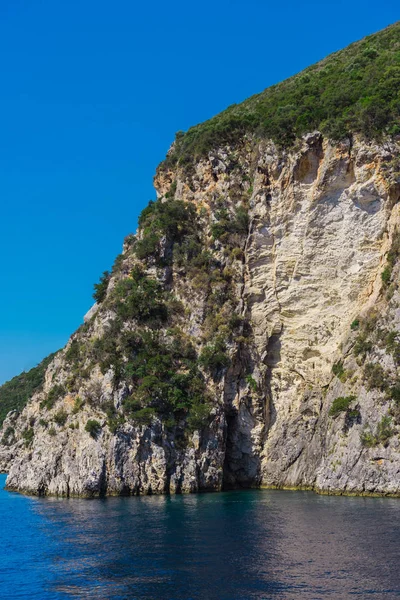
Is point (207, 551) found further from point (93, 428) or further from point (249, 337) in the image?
point (249, 337)

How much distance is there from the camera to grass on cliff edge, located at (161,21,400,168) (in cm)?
5759

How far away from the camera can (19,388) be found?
146875 mm

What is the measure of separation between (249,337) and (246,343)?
769mm

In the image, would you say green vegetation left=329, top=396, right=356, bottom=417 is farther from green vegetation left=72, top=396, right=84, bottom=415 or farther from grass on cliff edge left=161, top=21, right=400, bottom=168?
grass on cliff edge left=161, top=21, right=400, bottom=168

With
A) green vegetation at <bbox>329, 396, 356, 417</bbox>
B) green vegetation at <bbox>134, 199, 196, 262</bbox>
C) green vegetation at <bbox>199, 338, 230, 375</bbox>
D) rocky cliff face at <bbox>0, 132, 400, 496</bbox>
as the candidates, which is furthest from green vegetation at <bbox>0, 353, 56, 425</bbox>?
green vegetation at <bbox>329, 396, 356, 417</bbox>

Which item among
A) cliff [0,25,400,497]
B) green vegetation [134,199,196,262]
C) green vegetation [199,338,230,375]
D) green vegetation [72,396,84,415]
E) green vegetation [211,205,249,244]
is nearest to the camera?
cliff [0,25,400,497]

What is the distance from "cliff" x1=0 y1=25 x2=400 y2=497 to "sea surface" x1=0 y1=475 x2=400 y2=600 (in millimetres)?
8283

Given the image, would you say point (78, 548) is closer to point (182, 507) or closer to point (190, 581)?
point (190, 581)

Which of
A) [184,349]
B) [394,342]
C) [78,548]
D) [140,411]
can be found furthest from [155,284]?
[78,548]

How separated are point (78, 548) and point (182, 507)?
13.5 metres

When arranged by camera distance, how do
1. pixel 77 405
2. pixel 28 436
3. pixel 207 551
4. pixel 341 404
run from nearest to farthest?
pixel 207 551 → pixel 341 404 → pixel 77 405 → pixel 28 436

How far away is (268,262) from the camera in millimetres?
61906

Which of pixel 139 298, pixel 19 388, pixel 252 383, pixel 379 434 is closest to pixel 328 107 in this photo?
pixel 139 298

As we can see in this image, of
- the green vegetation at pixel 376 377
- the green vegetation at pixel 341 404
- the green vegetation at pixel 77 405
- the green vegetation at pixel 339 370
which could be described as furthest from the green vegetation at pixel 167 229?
the green vegetation at pixel 376 377
